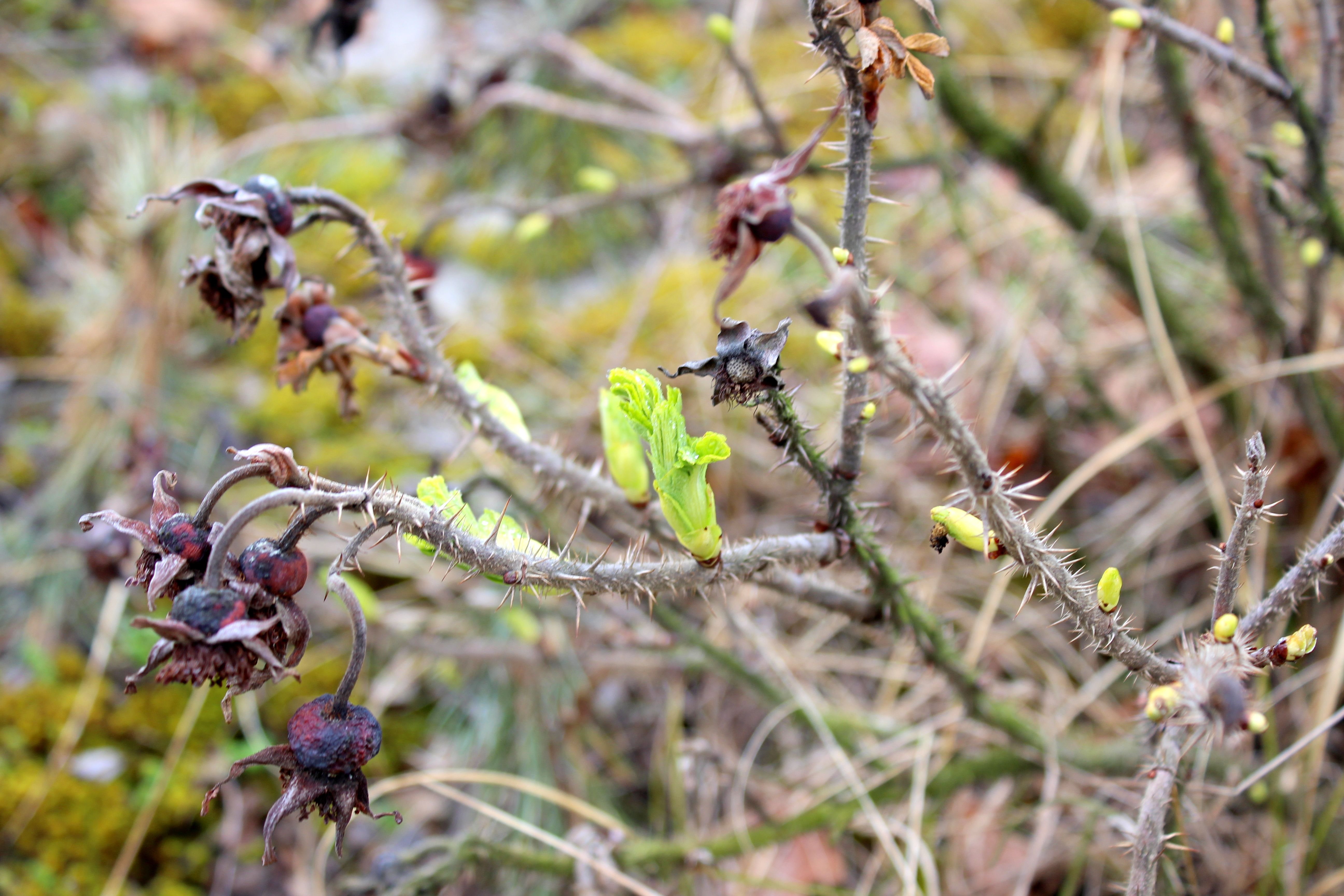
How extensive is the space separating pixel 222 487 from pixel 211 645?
0.13 metres

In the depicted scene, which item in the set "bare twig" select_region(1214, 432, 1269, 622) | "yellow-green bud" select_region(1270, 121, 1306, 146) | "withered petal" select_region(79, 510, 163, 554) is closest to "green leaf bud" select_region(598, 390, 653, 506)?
"withered petal" select_region(79, 510, 163, 554)

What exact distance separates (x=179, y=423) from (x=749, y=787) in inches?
77.9

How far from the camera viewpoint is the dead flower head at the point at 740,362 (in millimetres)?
768

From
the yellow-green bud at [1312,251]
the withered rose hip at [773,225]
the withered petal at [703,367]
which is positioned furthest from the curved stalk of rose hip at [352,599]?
the yellow-green bud at [1312,251]

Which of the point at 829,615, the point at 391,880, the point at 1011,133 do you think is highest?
the point at 1011,133

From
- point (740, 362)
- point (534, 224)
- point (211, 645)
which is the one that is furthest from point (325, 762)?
point (534, 224)

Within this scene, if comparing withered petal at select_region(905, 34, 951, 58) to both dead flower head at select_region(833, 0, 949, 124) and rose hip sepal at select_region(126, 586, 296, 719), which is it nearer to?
dead flower head at select_region(833, 0, 949, 124)

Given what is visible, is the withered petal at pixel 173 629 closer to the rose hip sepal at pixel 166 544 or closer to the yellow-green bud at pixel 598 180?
the rose hip sepal at pixel 166 544

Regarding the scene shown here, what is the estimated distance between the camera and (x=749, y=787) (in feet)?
5.56

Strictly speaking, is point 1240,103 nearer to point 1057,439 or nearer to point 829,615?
point 1057,439

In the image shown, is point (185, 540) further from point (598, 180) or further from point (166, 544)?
point (598, 180)

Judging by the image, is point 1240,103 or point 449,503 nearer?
point 449,503

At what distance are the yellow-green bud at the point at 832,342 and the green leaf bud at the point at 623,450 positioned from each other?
20cm

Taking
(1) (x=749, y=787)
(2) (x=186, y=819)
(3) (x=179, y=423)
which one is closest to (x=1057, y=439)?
(1) (x=749, y=787)
